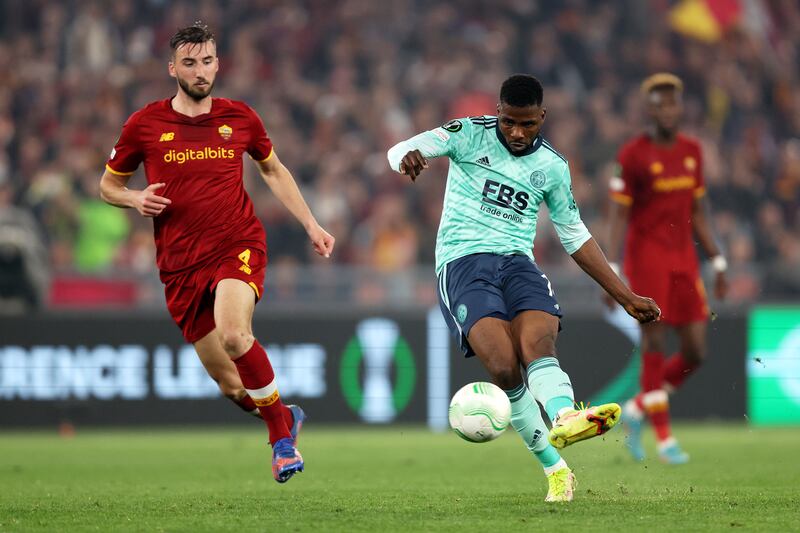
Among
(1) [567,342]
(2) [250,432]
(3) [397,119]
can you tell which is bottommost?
(2) [250,432]

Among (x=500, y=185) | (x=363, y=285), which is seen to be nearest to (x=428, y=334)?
(x=363, y=285)

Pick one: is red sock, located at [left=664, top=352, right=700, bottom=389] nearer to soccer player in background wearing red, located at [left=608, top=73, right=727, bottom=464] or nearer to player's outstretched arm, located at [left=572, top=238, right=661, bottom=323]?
soccer player in background wearing red, located at [left=608, top=73, right=727, bottom=464]

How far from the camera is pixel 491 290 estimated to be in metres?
7.57

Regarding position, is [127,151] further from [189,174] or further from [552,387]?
[552,387]

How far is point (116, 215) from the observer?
1659cm

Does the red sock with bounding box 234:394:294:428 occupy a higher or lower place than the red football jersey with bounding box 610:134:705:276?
lower

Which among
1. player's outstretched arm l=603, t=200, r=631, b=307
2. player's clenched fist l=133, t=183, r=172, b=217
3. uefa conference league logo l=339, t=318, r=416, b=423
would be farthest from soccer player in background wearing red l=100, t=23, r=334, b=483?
uefa conference league logo l=339, t=318, r=416, b=423

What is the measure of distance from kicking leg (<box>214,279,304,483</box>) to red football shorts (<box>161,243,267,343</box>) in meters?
0.11

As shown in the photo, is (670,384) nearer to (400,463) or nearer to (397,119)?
(400,463)

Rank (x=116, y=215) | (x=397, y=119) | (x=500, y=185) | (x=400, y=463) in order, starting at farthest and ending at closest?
1. (x=397, y=119)
2. (x=116, y=215)
3. (x=400, y=463)
4. (x=500, y=185)

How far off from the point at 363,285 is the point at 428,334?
3.06 feet

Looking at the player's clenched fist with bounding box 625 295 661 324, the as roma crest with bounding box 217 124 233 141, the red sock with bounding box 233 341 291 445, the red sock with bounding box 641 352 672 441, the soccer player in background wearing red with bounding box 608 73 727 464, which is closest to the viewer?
the player's clenched fist with bounding box 625 295 661 324

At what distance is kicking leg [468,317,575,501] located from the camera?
24.2 ft

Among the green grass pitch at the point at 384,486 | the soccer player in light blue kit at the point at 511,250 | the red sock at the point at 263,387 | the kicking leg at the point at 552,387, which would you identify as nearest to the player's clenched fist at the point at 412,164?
the soccer player in light blue kit at the point at 511,250
